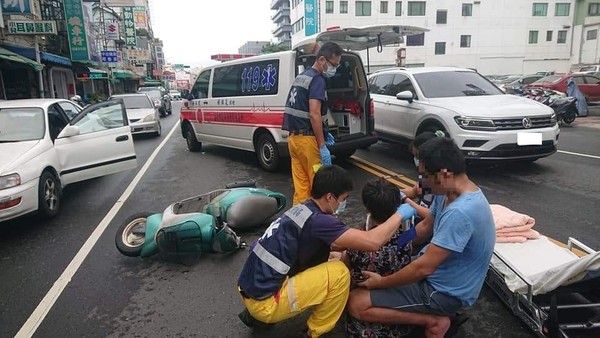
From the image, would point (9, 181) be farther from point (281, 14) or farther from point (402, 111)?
point (281, 14)

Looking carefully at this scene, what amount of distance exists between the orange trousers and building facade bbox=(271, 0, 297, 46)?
8668cm

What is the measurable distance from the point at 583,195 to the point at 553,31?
55.5 meters

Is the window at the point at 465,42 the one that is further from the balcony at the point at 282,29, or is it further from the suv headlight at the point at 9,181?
the suv headlight at the point at 9,181

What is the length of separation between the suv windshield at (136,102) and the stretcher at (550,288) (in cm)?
1303

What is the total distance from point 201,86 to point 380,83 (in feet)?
12.7

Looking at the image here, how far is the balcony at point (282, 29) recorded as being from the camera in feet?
299

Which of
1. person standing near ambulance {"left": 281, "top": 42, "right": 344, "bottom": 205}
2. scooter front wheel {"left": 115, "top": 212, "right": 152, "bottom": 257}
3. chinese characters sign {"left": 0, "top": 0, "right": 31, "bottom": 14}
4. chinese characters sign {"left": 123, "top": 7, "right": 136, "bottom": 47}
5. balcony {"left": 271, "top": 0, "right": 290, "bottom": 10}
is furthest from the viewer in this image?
balcony {"left": 271, "top": 0, "right": 290, "bottom": 10}

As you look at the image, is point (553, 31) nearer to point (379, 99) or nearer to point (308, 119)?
point (379, 99)

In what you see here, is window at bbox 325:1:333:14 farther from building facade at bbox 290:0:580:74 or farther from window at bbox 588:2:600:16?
window at bbox 588:2:600:16

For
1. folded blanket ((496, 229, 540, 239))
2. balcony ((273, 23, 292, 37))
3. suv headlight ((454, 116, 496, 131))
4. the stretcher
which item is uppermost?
→ balcony ((273, 23, 292, 37))

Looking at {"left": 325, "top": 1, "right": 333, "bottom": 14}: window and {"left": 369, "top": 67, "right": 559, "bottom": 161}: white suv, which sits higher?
{"left": 325, "top": 1, "right": 333, "bottom": 14}: window

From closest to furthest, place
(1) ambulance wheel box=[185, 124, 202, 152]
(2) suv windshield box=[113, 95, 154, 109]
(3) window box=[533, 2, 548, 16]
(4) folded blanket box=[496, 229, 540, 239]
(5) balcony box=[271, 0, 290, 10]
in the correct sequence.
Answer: (4) folded blanket box=[496, 229, 540, 239] → (1) ambulance wheel box=[185, 124, 202, 152] → (2) suv windshield box=[113, 95, 154, 109] → (3) window box=[533, 2, 548, 16] → (5) balcony box=[271, 0, 290, 10]

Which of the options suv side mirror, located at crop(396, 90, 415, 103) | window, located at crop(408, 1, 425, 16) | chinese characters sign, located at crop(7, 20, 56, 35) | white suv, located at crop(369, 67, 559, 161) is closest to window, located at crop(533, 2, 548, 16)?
window, located at crop(408, 1, 425, 16)

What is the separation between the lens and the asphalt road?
2959mm
